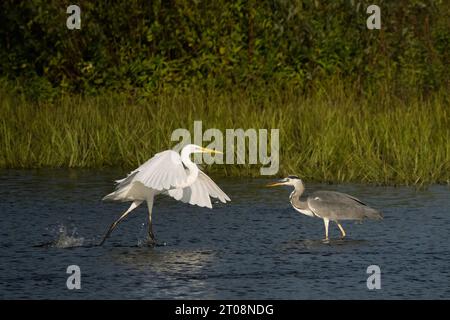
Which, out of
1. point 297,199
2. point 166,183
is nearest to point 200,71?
point 297,199

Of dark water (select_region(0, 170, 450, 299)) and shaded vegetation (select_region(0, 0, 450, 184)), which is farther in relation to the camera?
shaded vegetation (select_region(0, 0, 450, 184))

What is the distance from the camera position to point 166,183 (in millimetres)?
10469

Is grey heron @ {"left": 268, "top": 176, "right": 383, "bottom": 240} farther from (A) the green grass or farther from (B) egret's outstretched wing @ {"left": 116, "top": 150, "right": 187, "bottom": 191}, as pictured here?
(A) the green grass

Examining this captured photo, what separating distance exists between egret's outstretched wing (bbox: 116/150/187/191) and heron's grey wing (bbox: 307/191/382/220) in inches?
48.4

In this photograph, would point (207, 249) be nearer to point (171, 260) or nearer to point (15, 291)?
point (171, 260)

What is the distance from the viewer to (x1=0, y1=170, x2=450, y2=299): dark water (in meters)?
8.88

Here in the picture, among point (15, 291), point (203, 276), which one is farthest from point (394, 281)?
point (15, 291)

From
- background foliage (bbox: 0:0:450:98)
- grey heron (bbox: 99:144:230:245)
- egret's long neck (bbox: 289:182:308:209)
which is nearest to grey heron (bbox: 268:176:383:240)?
egret's long neck (bbox: 289:182:308:209)

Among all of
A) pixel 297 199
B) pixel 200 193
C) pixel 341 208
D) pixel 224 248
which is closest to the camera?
pixel 224 248

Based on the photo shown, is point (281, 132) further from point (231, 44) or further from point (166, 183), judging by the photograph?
point (166, 183)

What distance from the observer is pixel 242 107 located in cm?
1617

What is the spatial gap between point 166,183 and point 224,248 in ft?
2.43

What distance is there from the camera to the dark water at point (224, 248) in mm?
8883

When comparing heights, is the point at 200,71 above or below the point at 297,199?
above
